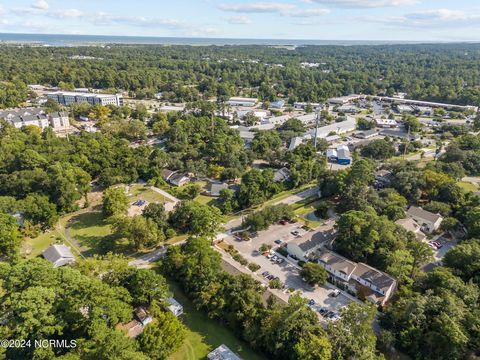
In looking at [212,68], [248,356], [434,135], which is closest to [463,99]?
[434,135]

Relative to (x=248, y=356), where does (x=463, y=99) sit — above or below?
above

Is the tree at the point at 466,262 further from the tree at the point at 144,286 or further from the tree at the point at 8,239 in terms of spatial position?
the tree at the point at 8,239

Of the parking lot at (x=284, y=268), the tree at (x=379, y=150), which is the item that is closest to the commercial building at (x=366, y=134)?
the tree at (x=379, y=150)

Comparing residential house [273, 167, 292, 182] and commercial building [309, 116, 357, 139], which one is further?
commercial building [309, 116, 357, 139]

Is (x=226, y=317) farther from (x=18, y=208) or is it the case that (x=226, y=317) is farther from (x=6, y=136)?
(x=6, y=136)

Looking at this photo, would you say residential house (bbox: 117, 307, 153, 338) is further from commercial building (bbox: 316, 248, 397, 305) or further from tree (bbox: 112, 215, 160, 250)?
commercial building (bbox: 316, 248, 397, 305)

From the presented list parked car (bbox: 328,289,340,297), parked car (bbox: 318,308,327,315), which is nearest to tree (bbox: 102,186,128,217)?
parked car (bbox: 318,308,327,315)

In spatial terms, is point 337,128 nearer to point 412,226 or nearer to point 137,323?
point 412,226
